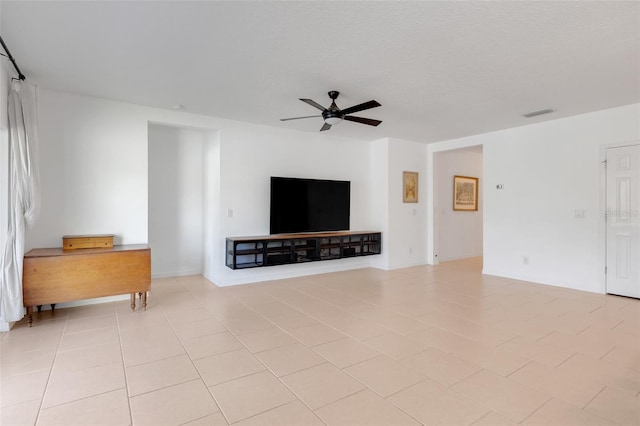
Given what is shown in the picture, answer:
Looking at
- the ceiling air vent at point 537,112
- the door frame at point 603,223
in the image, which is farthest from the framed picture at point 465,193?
the door frame at point 603,223

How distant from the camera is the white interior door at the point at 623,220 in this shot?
4270mm

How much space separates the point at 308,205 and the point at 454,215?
13.0 ft

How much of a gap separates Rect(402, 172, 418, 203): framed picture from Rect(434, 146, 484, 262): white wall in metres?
0.53

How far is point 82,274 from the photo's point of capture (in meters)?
3.45

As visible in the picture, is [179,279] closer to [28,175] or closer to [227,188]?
[227,188]

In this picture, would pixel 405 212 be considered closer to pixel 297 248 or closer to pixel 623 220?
pixel 297 248

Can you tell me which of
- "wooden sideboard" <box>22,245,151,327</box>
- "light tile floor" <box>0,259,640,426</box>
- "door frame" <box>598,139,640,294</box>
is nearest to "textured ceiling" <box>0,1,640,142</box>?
"door frame" <box>598,139,640,294</box>

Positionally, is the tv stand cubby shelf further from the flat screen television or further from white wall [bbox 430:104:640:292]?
white wall [bbox 430:104:640:292]

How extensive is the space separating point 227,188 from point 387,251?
127 inches

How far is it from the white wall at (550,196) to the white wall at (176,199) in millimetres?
5176

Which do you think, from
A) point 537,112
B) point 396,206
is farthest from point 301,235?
point 537,112

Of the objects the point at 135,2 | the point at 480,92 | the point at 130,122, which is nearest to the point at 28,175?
the point at 130,122

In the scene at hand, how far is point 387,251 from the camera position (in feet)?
20.7

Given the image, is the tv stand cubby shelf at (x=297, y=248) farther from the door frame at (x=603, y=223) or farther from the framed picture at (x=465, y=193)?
the door frame at (x=603, y=223)
